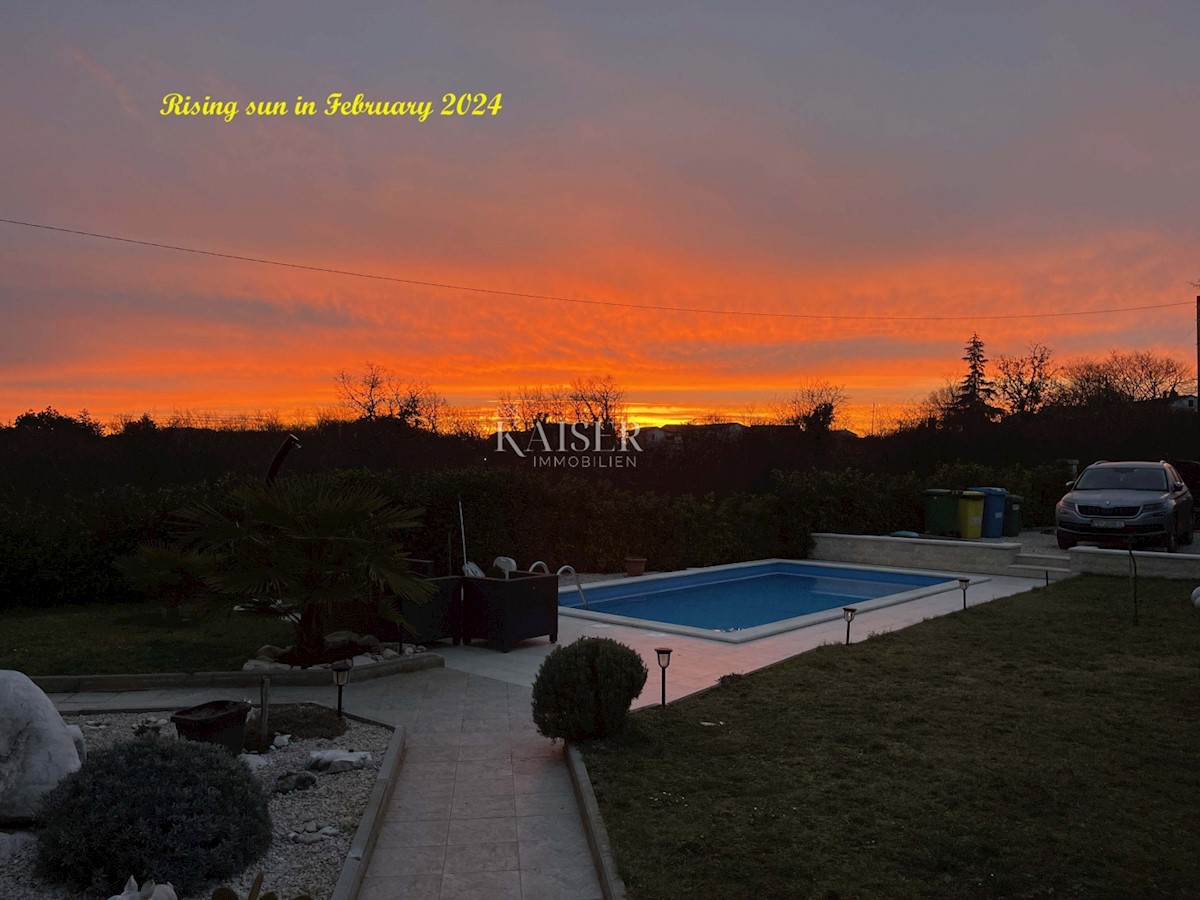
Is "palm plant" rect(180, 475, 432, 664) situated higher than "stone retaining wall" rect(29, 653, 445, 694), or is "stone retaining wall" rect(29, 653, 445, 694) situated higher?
"palm plant" rect(180, 475, 432, 664)

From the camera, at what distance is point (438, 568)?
13.1 metres

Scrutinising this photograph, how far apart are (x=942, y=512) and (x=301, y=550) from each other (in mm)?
14923

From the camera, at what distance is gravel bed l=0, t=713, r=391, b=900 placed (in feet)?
11.7

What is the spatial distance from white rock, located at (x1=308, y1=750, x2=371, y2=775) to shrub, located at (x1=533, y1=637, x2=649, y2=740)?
3.76 ft

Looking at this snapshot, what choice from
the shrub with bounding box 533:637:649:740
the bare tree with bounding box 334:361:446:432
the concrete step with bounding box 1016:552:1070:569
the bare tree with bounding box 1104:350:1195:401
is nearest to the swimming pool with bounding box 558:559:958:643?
the concrete step with bounding box 1016:552:1070:569

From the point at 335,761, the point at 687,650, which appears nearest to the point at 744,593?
the point at 687,650

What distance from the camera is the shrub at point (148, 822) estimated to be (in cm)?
346

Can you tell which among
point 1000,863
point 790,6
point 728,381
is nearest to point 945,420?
point 728,381

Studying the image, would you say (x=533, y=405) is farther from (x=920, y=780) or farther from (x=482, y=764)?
(x=920, y=780)

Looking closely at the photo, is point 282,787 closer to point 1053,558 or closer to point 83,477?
point 1053,558

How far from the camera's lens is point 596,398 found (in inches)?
1220

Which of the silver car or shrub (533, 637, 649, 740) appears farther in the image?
the silver car

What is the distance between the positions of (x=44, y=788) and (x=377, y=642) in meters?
4.43

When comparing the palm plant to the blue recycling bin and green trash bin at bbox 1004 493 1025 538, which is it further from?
green trash bin at bbox 1004 493 1025 538
